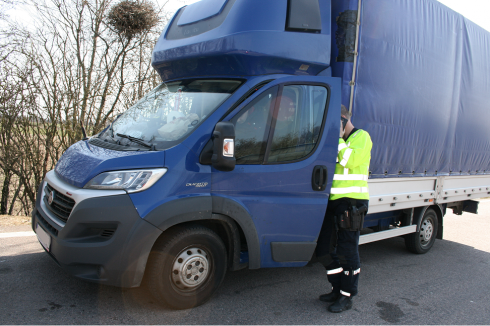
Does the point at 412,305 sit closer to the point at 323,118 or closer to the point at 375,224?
the point at 375,224

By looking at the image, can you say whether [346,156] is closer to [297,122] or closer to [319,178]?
[319,178]

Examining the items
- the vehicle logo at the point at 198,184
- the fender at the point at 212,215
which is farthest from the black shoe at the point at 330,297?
the vehicle logo at the point at 198,184

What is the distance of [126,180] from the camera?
2.85 meters

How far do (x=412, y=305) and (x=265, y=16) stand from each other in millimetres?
3053

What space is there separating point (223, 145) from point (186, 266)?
1.04 meters

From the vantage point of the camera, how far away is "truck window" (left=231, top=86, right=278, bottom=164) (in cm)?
325

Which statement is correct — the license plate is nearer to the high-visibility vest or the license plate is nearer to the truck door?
the truck door

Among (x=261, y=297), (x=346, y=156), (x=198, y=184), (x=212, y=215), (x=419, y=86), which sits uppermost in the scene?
(x=419, y=86)

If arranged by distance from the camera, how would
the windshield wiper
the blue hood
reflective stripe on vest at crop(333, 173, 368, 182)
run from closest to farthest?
the blue hood < the windshield wiper < reflective stripe on vest at crop(333, 173, 368, 182)

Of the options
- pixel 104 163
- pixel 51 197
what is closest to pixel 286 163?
pixel 104 163

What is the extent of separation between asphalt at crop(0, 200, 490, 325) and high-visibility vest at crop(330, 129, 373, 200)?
1007mm

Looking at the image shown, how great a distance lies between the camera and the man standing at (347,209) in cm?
346

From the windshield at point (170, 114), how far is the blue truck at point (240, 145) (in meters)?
0.02

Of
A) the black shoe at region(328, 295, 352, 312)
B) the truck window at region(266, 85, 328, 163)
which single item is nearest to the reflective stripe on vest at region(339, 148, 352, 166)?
the truck window at region(266, 85, 328, 163)
